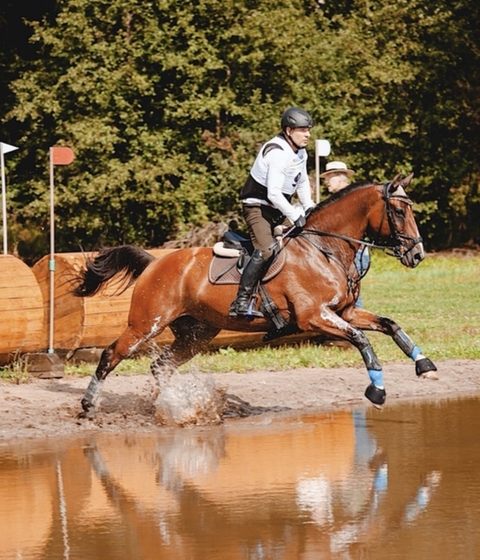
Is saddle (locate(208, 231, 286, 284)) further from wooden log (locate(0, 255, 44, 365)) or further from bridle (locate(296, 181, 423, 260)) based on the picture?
wooden log (locate(0, 255, 44, 365))

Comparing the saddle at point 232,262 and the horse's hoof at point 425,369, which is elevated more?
the saddle at point 232,262

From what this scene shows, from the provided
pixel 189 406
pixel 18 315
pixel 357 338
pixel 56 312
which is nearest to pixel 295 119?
pixel 357 338

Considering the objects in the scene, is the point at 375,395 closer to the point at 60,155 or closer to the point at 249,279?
the point at 249,279

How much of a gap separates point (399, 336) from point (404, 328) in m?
7.33

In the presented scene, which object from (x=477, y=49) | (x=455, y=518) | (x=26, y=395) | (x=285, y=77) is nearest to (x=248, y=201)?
(x=26, y=395)

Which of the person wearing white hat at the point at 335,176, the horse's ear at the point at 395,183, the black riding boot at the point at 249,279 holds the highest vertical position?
→ the person wearing white hat at the point at 335,176

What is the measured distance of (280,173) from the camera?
35.1 feet

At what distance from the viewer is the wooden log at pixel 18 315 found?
13086 mm

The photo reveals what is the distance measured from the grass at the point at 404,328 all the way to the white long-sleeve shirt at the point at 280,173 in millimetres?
2572

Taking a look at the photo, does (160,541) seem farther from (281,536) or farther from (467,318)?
(467,318)

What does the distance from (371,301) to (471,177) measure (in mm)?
16035

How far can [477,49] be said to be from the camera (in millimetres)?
36750

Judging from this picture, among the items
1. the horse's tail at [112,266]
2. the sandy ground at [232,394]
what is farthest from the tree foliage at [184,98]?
the horse's tail at [112,266]

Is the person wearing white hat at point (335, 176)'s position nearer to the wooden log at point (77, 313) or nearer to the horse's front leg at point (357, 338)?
the wooden log at point (77, 313)
